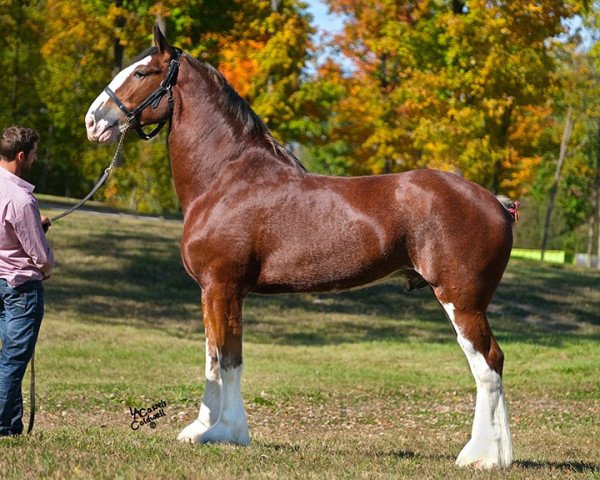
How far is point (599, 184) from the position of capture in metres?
47.4

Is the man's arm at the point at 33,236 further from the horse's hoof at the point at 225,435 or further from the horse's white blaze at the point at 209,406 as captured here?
the horse's hoof at the point at 225,435

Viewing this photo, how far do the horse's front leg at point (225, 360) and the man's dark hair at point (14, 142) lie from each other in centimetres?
162

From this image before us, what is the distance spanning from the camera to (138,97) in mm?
7723

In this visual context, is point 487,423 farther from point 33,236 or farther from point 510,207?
point 33,236

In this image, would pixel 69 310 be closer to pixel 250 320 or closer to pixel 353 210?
A: pixel 250 320

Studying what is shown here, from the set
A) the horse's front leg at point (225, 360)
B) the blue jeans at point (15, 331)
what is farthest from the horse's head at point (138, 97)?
the horse's front leg at point (225, 360)

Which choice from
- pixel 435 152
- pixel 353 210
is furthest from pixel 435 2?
pixel 353 210

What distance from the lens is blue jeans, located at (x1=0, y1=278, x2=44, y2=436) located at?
7281 millimetres

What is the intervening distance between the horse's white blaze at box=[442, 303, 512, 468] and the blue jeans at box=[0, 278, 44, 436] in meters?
2.84

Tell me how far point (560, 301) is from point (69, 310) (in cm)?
1252

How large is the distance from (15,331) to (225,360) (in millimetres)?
1451

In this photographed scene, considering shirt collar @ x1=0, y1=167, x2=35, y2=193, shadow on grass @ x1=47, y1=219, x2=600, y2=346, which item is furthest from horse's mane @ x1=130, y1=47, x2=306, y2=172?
shadow on grass @ x1=47, y1=219, x2=600, y2=346

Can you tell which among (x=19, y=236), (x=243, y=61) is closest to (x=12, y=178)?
(x=19, y=236)

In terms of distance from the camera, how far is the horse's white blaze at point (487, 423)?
285 inches
